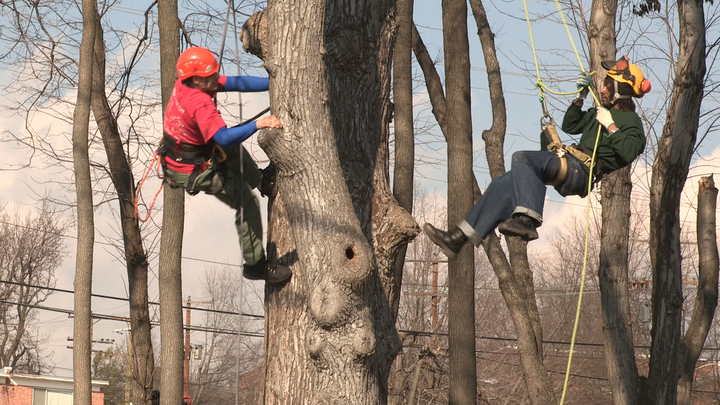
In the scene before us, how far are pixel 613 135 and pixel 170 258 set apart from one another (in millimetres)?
5823

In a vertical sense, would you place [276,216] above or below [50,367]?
above

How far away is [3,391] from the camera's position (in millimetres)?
35000

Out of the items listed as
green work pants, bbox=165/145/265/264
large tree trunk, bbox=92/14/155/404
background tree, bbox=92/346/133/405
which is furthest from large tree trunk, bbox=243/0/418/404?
background tree, bbox=92/346/133/405

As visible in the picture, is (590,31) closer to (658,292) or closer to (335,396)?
(658,292)

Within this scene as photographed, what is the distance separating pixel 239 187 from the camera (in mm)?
5520

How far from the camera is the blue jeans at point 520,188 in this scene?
5156 mm

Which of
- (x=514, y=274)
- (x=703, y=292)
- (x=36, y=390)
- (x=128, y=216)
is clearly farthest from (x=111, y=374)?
(x=703, y=292)

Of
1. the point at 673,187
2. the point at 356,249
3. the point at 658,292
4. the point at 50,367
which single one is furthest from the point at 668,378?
the point at 50,367

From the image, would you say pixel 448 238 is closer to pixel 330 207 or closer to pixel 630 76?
pixel 330 207

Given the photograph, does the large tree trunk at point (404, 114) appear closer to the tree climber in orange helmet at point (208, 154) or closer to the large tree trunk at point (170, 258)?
the large tree trunk at point (170, 258)

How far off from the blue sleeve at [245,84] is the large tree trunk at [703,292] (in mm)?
5430

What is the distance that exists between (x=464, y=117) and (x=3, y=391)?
1232 inches

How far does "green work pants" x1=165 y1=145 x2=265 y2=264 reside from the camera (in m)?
5.39

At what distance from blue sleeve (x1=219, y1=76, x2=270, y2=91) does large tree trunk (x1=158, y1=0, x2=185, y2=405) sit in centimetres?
404
